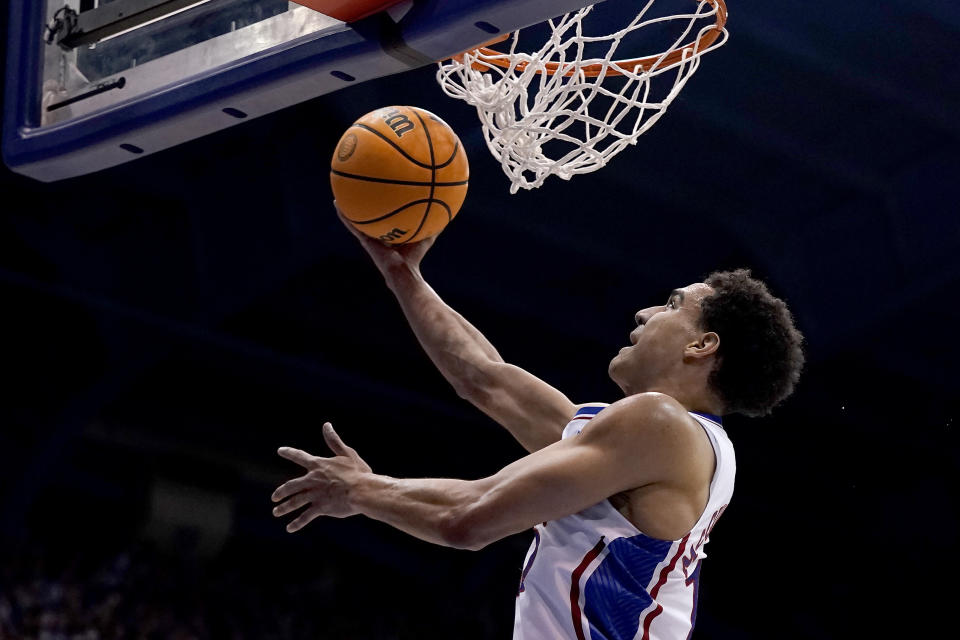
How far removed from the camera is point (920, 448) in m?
9.96

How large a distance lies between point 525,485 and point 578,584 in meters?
0.28

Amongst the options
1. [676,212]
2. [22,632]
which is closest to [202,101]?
[676,212]

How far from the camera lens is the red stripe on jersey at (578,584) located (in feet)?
7.52

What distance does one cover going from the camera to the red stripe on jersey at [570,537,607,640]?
229cm

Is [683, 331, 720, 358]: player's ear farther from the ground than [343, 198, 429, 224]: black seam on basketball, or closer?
closer

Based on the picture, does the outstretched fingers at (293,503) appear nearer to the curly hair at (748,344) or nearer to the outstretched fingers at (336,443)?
the outstretched fingers at (336,443)

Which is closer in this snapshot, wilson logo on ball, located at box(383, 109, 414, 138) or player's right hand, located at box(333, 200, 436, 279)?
wilson logo on ball, located at box(383, 109, 414, 138)

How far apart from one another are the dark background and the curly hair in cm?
403

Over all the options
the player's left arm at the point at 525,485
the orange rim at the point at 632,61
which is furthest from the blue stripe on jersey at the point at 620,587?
the orange rim at the point at 632,61

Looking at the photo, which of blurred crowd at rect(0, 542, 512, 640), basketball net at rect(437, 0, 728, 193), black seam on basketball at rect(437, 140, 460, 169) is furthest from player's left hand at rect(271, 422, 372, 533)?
blurred crowd at rect(0, 542, 512, 640)

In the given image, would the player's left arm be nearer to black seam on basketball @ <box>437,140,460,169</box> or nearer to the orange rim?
black seam on basketball @ <box>437,140,460,169</box>

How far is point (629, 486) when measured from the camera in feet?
7.26

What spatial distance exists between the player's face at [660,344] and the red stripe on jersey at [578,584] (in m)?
0.43

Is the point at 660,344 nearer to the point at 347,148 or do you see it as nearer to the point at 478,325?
the point at 347,148
